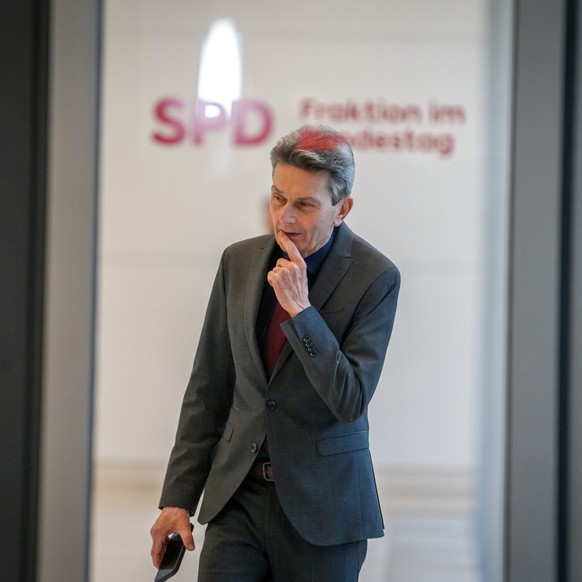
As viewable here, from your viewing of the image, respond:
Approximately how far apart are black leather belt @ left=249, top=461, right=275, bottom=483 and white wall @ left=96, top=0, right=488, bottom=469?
855mm

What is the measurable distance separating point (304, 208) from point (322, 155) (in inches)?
4.4

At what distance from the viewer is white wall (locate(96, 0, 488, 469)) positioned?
2.84 metres

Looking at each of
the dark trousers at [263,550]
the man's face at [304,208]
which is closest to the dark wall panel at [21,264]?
the dark trousers at [263,550]

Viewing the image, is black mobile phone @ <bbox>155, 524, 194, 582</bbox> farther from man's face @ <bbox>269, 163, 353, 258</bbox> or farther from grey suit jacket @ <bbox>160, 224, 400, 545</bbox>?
man's face @ <bbox>269, 163, 353, 258</bbox>

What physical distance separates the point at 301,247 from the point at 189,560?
1.00 m

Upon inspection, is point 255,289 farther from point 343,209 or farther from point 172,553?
point 172,553

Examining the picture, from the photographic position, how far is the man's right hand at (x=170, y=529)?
6.69ft

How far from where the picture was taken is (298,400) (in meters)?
1.93

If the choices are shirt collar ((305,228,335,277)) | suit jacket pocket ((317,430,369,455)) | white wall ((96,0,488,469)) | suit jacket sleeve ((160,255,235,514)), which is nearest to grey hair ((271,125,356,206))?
shirt collar ((305,228,335,277))

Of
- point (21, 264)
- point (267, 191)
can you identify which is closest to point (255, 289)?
point (267, 191)

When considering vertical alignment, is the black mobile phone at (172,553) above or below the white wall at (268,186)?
below

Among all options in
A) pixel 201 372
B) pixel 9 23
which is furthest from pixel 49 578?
pixel 9 23

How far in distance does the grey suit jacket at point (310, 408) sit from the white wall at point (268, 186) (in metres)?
0.78

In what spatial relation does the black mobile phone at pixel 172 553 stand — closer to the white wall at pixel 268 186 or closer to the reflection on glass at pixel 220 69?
the white wall at pixel 268 186
